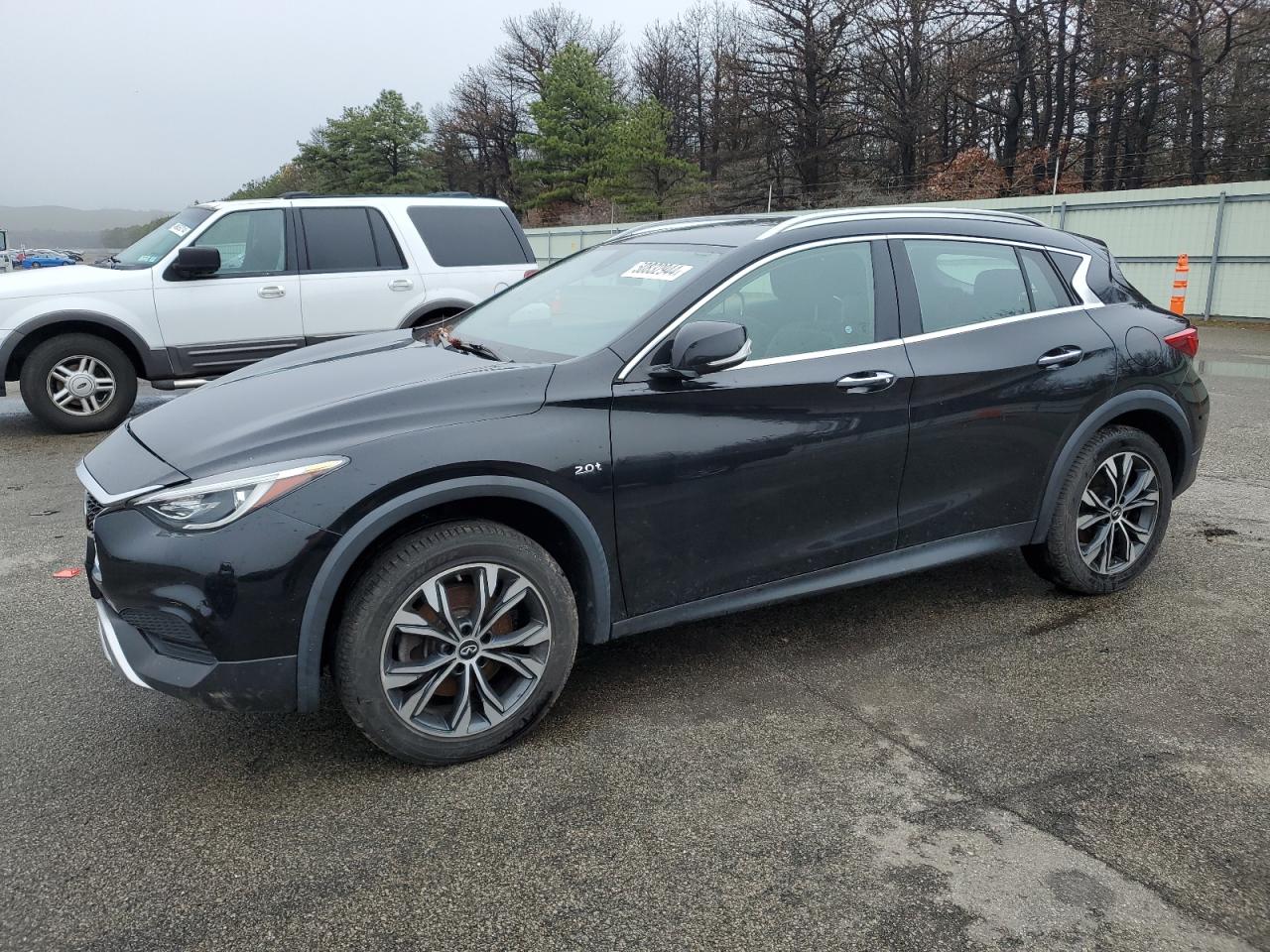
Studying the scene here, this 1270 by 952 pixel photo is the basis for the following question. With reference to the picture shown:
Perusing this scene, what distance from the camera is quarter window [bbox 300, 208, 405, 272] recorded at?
28.4ft

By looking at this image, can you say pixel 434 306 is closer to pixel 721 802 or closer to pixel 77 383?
pixel 77 383

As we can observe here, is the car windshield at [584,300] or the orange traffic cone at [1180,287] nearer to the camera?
the car windshield at [584,300]

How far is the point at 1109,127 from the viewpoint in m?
38.0

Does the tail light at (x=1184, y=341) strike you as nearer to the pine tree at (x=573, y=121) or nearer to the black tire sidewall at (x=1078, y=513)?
the black tire sidewall at (x=1078, y=513)

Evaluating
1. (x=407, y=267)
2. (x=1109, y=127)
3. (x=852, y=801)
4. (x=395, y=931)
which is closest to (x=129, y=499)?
(x=395, y=931)

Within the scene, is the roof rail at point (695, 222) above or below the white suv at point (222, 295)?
above

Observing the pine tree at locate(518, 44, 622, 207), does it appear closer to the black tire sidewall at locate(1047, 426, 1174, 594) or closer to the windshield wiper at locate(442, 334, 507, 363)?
the black tire sidewall at locate(1047, 426, 1174, 594)

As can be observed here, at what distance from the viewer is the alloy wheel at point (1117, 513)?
436cm

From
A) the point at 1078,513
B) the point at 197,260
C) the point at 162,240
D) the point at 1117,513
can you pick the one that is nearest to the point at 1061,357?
the point at 1078,513

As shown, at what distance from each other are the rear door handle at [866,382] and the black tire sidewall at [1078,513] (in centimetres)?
109

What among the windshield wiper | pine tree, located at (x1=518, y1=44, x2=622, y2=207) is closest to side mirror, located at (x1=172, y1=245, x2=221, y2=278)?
the windshield wiper

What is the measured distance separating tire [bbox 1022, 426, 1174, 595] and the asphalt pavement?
207 mm

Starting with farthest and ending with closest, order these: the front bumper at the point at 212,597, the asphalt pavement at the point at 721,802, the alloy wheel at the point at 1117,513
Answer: the alloy wheel at the point at 1117,513, the front bumper at the point at 212,597, the asphalt pavement at the point at 721,802

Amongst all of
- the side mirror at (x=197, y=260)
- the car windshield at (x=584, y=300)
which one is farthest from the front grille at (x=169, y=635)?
the side mirror at (x=197, y=260)
